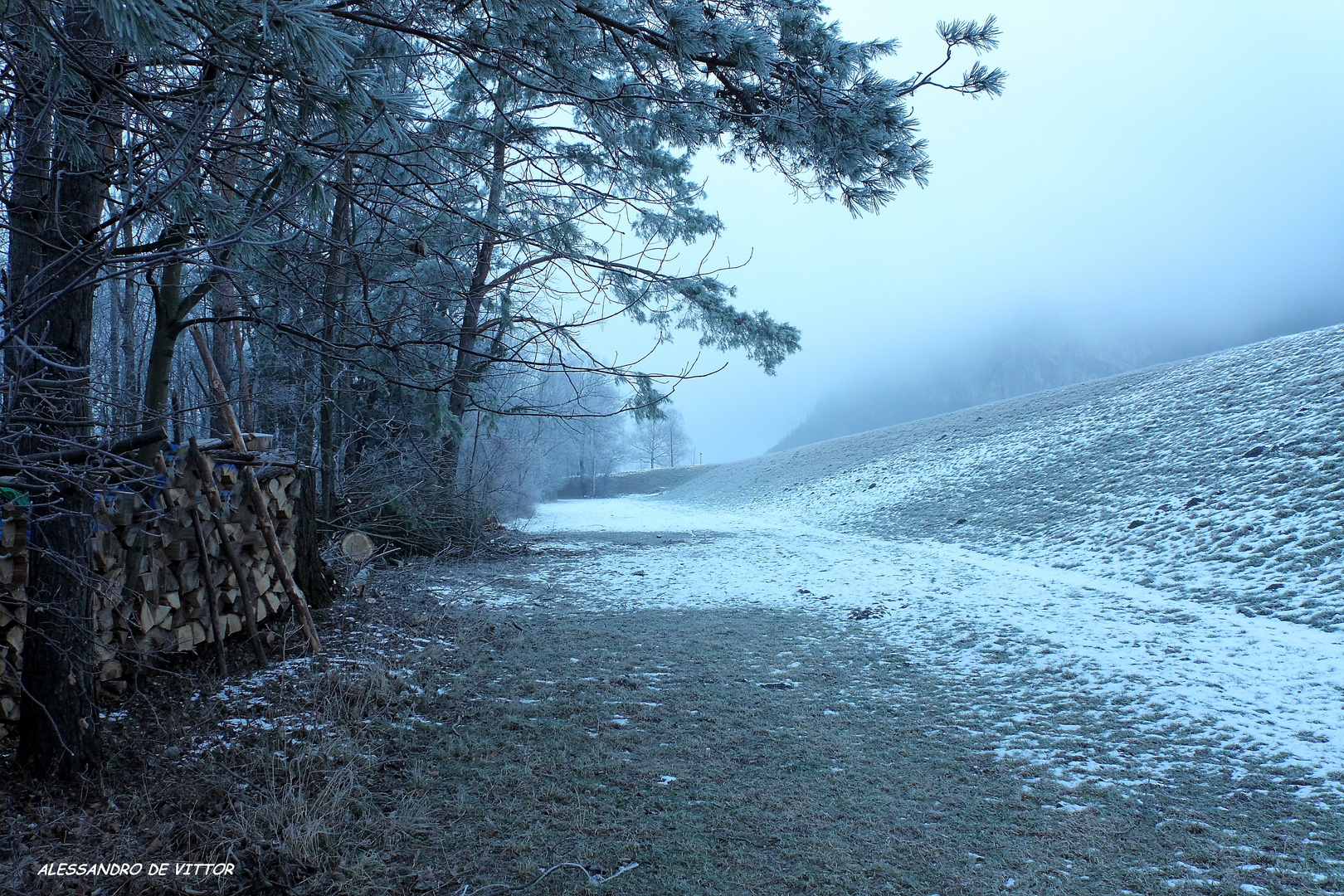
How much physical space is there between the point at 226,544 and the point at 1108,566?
9.24 meters

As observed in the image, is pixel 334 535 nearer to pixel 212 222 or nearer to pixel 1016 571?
pixel 212 222

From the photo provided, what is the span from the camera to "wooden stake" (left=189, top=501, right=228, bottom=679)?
4242 mm

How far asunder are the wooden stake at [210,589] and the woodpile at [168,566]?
0.03 feet

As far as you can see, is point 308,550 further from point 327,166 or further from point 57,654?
point 327,166

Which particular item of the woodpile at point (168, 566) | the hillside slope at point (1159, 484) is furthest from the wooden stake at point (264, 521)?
the hillside slope at point (1159, 484)

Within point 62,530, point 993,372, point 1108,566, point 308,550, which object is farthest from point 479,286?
point 993,372

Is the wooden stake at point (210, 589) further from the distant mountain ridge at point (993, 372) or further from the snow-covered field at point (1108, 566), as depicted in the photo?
the distant mountain ridge at point (993, 372)

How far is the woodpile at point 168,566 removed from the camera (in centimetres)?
336

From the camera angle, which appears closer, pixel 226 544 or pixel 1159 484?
pixel 226 544

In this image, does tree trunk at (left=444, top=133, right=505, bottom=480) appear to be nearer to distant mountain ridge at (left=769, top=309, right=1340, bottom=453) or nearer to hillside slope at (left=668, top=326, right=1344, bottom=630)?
hillside slope at (left=668, top=326, right=1344, bottom=630)

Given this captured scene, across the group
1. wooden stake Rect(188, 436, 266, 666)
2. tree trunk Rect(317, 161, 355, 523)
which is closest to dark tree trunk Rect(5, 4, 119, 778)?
tree trunk Rect(317, 161, 355, 523)

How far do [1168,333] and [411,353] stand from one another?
541ft

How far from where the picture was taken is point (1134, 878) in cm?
256

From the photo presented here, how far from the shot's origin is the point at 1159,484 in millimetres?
11148
